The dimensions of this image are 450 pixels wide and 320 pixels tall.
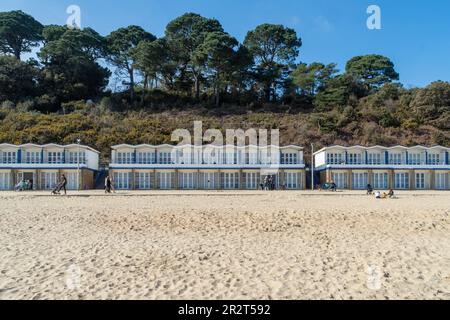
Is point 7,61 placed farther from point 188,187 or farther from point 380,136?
point 380,136

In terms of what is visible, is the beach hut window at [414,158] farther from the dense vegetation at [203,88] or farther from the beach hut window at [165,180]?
the beach hut window at [165,180]

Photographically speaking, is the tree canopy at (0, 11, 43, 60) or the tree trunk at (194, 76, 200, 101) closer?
the tree canopy at (0, 11, 43, 60)

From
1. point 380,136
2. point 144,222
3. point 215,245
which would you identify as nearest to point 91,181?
point 144,222

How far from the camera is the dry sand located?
18.4 ft

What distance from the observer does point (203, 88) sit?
6400 cm

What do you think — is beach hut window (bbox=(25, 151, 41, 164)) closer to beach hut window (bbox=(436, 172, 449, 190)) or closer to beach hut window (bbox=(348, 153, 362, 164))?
beach hut window (bbox=(348, 153, 362, 164))

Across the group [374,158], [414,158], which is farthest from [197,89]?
[414,158]

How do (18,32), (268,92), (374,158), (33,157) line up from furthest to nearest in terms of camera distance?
(268,92), (18,32), (374,158), (33,157)

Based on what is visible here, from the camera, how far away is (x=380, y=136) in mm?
49688

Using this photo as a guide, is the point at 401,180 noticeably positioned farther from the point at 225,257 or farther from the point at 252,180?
the point at 225,257

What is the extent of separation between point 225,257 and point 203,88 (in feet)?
192

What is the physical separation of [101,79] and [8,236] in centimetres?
5597

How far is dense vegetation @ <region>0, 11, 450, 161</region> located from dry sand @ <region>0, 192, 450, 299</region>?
37.0 meters

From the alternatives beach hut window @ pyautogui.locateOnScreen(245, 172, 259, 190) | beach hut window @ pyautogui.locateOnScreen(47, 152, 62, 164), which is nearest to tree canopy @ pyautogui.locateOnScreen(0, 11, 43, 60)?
beach hut window @ pyautogui.locateOnScreen(47, 152, 62, 164)
